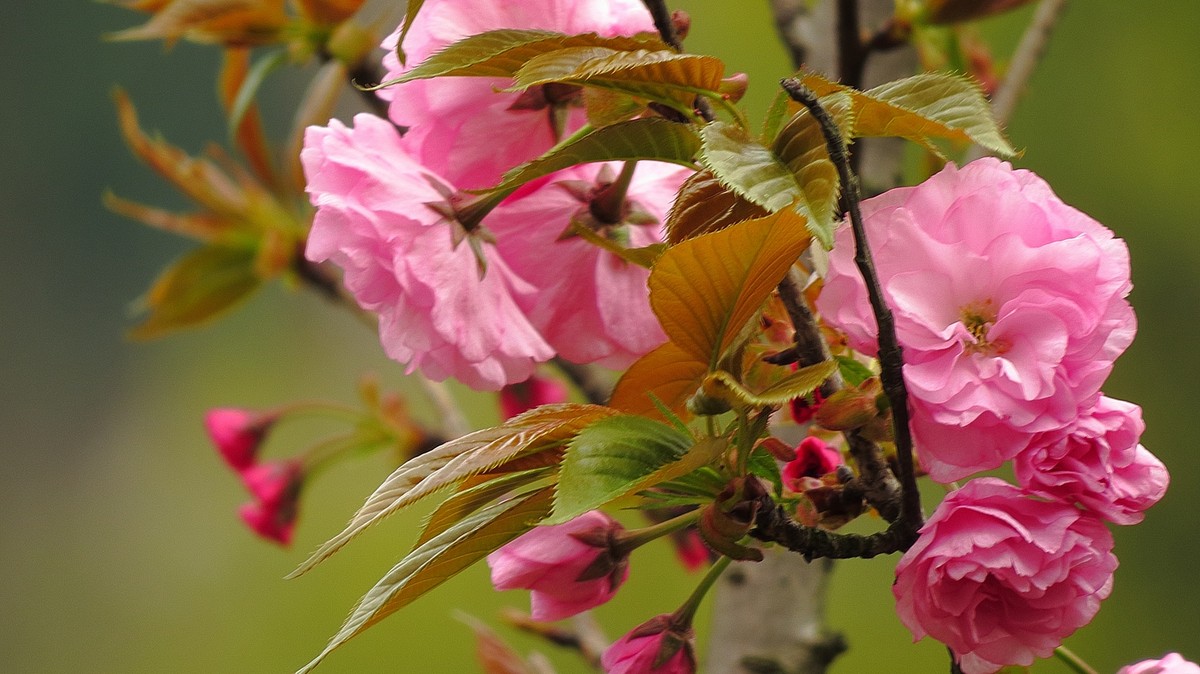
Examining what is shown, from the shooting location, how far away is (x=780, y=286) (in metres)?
0.27

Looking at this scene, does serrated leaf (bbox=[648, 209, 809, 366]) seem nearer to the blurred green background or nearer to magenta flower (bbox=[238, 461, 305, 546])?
magenta flower (bbox=[238, 461, 305, 546])

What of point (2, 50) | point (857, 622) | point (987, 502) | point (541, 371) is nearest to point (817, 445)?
point (987, 502)

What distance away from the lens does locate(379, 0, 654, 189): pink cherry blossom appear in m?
0.31

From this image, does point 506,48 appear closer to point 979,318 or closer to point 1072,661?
point 979,318

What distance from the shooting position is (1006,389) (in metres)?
0.25

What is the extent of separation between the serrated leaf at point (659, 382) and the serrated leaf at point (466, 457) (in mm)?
29

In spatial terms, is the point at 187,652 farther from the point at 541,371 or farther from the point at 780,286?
the point at 780,286

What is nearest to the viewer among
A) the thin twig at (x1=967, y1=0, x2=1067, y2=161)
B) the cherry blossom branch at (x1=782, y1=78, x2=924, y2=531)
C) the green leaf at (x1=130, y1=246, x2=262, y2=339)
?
the cherry blossom branch at (x1=782, y1=78, x2=924, y2=531)

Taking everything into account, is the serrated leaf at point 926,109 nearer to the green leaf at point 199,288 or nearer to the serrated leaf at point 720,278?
the serrated leaf at point 720,278

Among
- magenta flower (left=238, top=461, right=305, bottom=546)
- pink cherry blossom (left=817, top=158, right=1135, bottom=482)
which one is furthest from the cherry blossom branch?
magenta flower (left=238, top=461, right=305, bottom=546)

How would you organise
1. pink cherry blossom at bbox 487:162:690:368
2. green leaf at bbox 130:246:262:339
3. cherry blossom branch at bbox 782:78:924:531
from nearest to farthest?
1. cherry blossom branch at bbox 782:78:924:531
2. pink cherry blossom at bbox 487:162:690:368
3. green leaf at bbox 130:246:262:339

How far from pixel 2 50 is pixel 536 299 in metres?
1.40

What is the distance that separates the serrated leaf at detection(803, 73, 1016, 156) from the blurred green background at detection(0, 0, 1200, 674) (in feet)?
3.44

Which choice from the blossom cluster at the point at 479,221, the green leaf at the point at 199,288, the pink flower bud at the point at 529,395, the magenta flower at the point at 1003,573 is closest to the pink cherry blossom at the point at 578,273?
the blossom cluster at the point at 479,221
